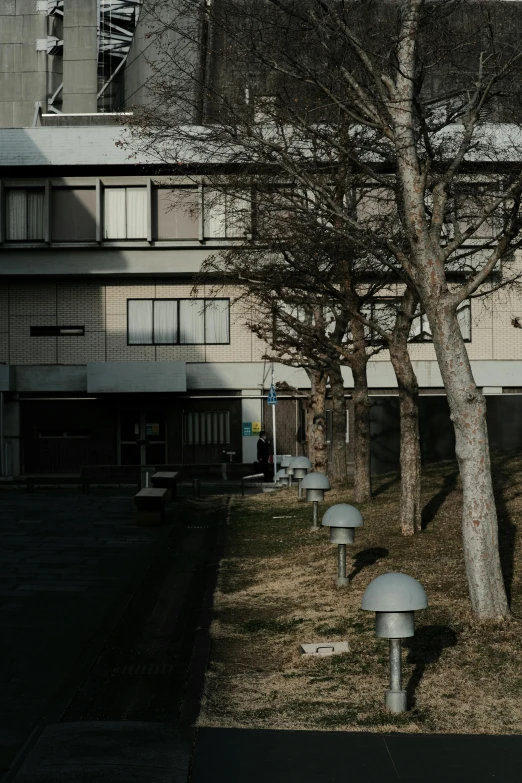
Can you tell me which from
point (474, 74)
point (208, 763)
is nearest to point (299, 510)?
point (474, 74)

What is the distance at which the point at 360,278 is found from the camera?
60.3ft

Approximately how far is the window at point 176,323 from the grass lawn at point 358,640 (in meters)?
23.6

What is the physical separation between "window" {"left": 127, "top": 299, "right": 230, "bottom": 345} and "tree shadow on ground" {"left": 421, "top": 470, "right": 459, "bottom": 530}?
65.9 ft

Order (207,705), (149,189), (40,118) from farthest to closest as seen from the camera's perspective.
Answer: (40,118) → (149,189) → (207,705)

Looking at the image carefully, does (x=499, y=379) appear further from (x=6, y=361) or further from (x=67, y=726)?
(x=67, y=726)

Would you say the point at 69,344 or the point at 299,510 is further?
the point at 69,344

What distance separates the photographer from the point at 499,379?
128 ft

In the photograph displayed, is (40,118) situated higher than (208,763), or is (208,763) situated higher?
(40,118)

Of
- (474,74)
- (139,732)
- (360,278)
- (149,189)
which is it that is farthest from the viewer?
(149,189)

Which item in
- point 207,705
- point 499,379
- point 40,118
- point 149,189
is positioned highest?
point 40,118

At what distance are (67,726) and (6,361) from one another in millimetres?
33419

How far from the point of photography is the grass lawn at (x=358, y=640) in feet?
23.8

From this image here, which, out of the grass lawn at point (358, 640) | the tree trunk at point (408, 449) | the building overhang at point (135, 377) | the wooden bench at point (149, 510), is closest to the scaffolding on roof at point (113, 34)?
the building overhang at point (135, 377)

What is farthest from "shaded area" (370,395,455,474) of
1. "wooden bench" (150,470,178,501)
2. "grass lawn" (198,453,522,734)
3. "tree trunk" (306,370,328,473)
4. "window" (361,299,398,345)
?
"grass lawn" (198,453,522,734)
